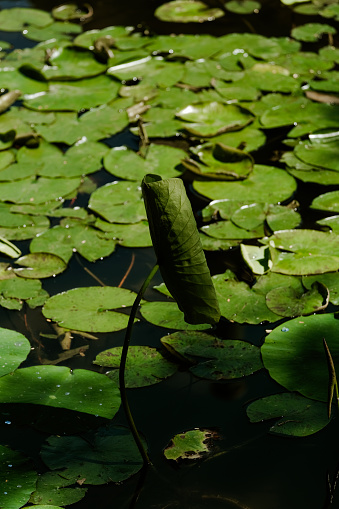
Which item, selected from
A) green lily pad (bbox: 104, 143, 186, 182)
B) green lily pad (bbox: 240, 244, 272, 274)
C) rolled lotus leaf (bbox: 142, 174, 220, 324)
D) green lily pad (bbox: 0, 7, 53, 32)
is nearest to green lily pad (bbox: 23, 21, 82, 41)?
green lily pad (bbox: 0, 7, 53, 32)

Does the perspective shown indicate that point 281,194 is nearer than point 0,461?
No

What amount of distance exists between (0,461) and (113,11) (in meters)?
2.96

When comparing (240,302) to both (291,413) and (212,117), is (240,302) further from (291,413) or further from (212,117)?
(212,117)

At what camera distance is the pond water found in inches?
47.4

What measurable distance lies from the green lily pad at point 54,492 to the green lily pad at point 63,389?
0.17 m

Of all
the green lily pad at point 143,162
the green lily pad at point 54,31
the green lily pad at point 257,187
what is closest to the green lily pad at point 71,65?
the green lily pad at point 54,31

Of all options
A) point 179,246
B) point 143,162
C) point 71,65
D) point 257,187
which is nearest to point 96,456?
point 179,246

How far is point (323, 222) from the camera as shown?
1.93 metres

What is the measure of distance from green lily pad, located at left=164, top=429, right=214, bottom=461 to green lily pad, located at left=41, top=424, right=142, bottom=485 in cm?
7

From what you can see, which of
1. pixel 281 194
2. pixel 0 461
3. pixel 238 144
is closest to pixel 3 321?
pixel 0 461

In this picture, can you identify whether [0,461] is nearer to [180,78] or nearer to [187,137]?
[187,137]

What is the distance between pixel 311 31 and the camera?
124 inches

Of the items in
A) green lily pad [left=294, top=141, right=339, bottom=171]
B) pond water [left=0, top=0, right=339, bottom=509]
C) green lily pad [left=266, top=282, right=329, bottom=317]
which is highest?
green lily pad [left=294, top=141, right=339, bottom=171]

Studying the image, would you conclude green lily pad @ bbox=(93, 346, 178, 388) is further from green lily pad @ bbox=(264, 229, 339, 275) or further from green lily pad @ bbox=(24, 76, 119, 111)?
green lily pad @ bbox=(24, 76, 119, 111)
